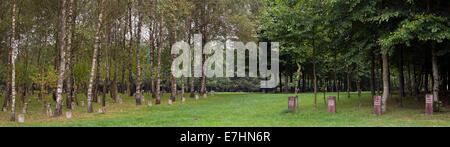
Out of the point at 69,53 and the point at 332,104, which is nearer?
the point at 332,104

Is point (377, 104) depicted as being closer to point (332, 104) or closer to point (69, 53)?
point (332, 104)

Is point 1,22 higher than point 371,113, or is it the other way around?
point 1,22

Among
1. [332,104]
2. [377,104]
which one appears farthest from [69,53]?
[377,104]

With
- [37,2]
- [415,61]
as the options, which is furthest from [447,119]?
[37,2]

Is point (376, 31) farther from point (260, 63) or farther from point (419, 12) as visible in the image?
point (260, 63)

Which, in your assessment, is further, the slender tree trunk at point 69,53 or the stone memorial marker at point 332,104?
the slender tree trunk at point 69,53

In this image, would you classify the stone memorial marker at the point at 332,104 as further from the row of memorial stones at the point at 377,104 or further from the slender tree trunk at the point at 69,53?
the slender tree trunk at the point at 69,53

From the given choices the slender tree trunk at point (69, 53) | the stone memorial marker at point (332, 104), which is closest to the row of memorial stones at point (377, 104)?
the stone memorial marker at point (332, 104)

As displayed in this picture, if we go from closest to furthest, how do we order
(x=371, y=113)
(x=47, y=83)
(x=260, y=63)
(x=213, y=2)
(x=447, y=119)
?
(x=447, y=119)
(x=371, y=113)
(x=47, y=83)
(x=213, y=2)
(x=260, y=63)

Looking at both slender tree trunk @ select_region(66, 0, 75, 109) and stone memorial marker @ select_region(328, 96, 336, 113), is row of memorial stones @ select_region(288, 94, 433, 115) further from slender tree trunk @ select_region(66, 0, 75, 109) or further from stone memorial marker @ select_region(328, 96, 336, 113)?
slender tree trunk @ select_region(66, 0, 75, 109)

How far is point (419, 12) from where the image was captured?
15.3 meters

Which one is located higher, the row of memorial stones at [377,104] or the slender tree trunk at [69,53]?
the slender tree trunk at [69,53]

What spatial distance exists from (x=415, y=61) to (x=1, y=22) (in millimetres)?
29669

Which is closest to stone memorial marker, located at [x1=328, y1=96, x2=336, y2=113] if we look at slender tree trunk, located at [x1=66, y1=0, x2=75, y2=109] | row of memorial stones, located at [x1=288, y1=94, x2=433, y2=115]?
row of memorial stones, located at [x1=288, y1=94, x2=433, y2=115]
